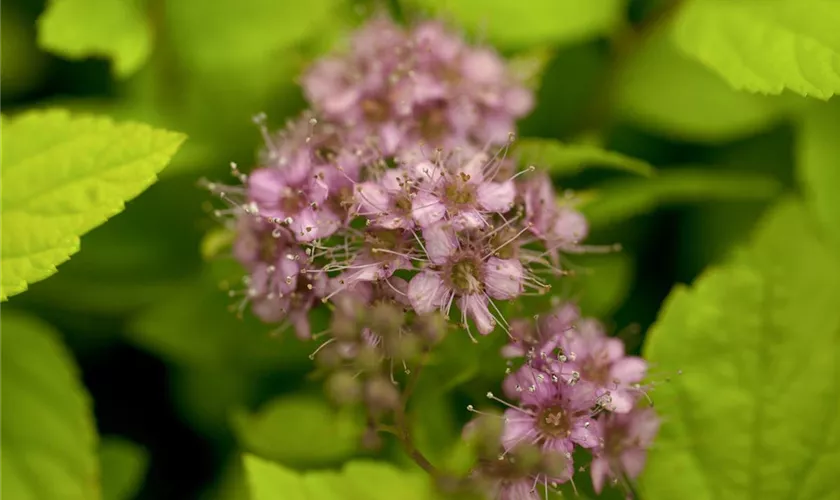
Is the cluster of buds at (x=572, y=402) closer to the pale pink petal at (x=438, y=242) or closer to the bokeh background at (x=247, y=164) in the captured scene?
the pale pink petal at (x=438, y=242)

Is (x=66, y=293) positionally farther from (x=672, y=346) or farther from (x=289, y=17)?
(x=672, y=346)

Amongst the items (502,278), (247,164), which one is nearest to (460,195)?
(502,278)

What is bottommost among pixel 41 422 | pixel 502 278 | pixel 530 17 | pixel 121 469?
pixel 121 469

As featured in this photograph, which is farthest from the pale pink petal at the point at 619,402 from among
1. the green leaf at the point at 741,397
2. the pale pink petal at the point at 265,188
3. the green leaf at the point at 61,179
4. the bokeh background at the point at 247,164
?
the green leaf at the point at 61,179


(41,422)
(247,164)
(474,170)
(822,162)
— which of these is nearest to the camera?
(474,170)

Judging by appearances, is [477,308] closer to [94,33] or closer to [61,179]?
[61,179]

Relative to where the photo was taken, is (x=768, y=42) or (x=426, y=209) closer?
(x=426, y=209)

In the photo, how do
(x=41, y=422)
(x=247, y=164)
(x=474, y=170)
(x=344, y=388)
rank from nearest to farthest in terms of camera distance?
(x=344, y=388)
(x=474, y=170)
(x=41, y=422)
(x=247, y=164)
